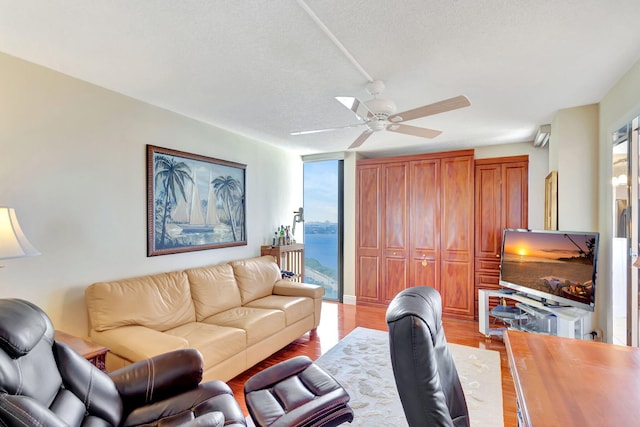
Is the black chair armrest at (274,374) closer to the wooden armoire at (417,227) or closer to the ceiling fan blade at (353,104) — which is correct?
the ceiling fan blade at (353,104)

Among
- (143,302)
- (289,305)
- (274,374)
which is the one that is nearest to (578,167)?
(289,305)

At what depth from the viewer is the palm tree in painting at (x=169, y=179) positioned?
314 centimetres

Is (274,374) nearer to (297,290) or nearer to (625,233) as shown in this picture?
(297,290)

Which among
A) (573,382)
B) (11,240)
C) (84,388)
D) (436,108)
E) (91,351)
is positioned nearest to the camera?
(573,382)

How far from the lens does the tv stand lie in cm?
272

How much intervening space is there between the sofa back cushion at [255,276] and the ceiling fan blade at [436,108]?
251cm

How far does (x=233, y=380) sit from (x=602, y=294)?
3.50m

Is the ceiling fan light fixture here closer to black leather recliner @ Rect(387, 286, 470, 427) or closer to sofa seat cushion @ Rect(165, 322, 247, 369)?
black leather recliner @ Rect(387, 286, 470, 427)

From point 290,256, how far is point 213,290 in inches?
70.3

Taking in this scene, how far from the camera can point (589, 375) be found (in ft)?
3.85

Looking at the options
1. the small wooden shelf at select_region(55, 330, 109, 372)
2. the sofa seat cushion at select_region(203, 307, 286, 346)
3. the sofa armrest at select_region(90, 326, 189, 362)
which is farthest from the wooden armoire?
the small wooden shelf at select_region(55, 330, 109, 372)

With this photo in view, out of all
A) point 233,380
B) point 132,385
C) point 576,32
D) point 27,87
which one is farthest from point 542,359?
point 27,87

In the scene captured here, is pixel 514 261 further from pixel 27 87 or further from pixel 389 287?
pixel 27 87

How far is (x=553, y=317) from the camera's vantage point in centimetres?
308
